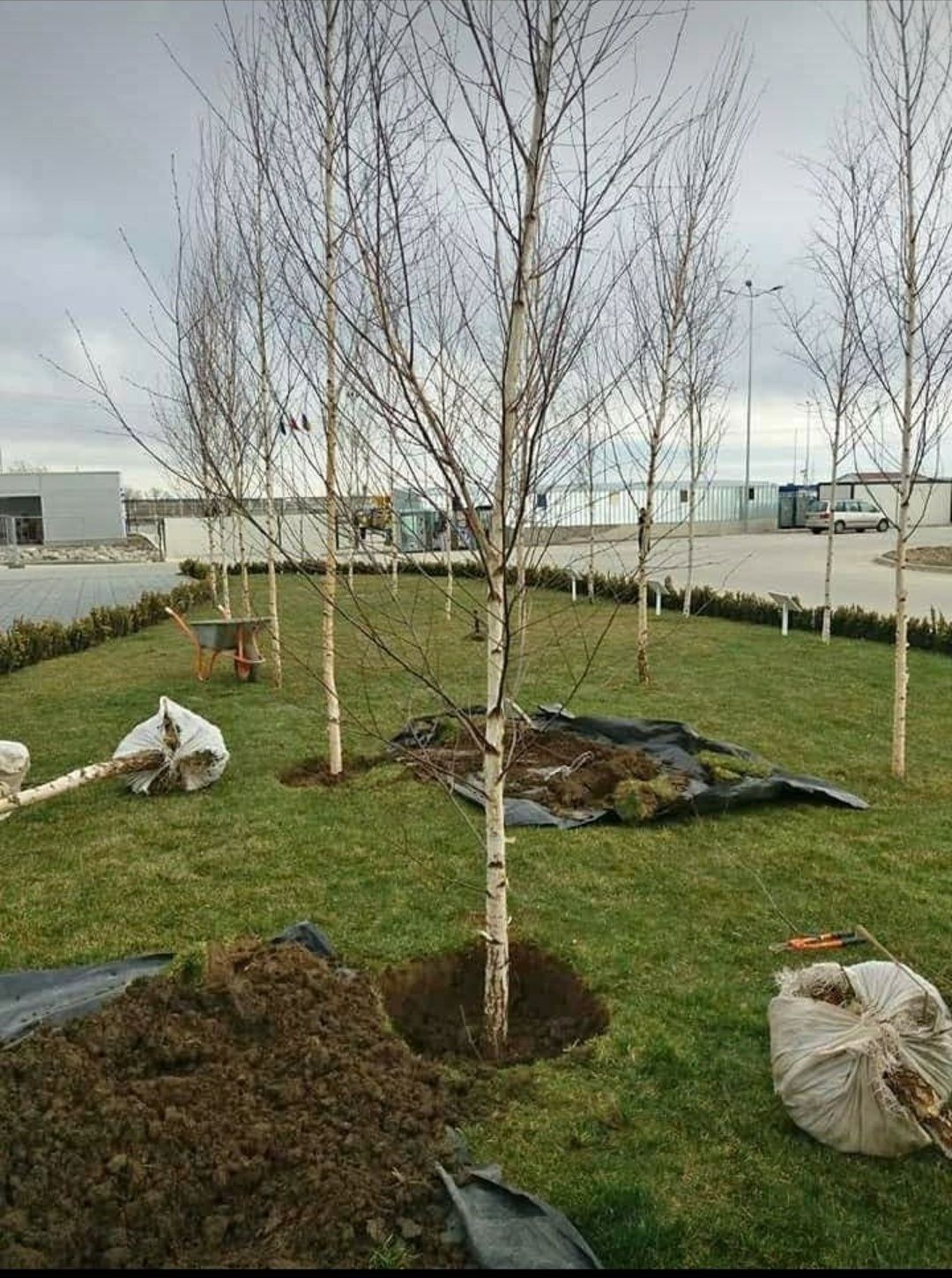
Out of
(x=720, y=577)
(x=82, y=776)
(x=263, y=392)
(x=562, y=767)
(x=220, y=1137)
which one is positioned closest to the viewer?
(x=220, y=1137)

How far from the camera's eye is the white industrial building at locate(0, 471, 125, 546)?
4262 centimetres

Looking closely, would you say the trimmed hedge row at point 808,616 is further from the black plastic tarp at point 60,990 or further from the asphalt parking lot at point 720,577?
the black plastic tarp at point 60,990

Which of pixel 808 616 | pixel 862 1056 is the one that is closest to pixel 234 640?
pixel 862 1056

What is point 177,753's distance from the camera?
235 inches

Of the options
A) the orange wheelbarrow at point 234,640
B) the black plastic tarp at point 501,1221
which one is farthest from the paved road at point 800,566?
the black plastic tarp at point 501,1221

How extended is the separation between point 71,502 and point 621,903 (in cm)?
4518

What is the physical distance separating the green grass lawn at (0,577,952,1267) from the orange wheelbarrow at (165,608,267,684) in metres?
1.09

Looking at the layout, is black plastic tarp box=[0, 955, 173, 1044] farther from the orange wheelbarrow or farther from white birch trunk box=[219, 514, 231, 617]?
white birch trunk box=[219, 514, 231, 617]

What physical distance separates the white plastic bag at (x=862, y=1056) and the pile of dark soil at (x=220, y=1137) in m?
1.07

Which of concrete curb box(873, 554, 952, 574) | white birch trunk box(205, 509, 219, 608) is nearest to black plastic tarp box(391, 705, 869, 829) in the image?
Answer: white birch trunk box(205, 509, 219, 608)

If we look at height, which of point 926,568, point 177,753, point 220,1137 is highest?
point 926,568

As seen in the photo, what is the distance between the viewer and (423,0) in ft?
8.79

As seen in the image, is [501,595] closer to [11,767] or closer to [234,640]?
[11,767]

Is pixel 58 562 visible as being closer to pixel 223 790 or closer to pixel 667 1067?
pixel 223 790
